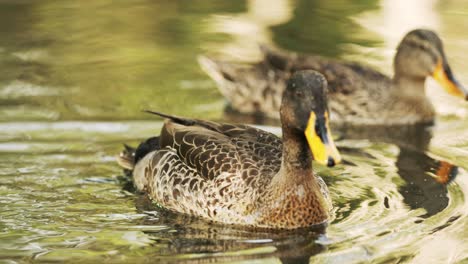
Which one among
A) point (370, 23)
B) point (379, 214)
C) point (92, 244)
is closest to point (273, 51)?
point (370, 23)

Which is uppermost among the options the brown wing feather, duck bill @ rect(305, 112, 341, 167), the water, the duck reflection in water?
duck bill @ rect(305, 112, 341, 167)

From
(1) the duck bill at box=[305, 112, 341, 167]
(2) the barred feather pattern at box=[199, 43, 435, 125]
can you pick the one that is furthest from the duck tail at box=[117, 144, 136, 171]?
(2) the barred feather pattern at box=[199, 43, 435, 125]

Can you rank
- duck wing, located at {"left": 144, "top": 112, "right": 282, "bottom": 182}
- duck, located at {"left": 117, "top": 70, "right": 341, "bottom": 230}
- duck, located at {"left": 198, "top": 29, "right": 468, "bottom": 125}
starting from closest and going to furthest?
1. duck, located at {"left": 117, "top": 70, "right": 341, "bottom": 230}
2. duck wing, located at {"left": 144, "top": 112, "right": 282, "bottom": 182}
3. duck, located at {"left": 198, "top": 29, "right": 468, "bottom": 125}

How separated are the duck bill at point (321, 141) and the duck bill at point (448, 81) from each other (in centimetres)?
437

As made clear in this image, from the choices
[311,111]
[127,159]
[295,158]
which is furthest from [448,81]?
[311,111]

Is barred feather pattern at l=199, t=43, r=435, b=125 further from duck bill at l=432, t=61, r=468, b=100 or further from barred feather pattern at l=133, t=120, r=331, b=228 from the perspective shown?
barred feather pattern at l=133, t=120, r=331, b=228

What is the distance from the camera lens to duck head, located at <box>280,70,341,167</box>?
8641 millimetres

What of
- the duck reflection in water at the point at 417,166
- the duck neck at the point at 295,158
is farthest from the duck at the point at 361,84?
the duck neck at the point at 295,158

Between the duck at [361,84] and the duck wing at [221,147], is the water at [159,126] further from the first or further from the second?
the duck wing at [221,147]

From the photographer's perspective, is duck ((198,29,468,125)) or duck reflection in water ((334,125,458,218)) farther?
duck ((198,29,468,125))

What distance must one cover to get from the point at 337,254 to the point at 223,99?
559 centimetres

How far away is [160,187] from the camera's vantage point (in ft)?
33.1

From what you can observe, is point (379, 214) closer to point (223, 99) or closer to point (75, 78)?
point (223, 99)

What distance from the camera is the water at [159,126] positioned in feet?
28.9
